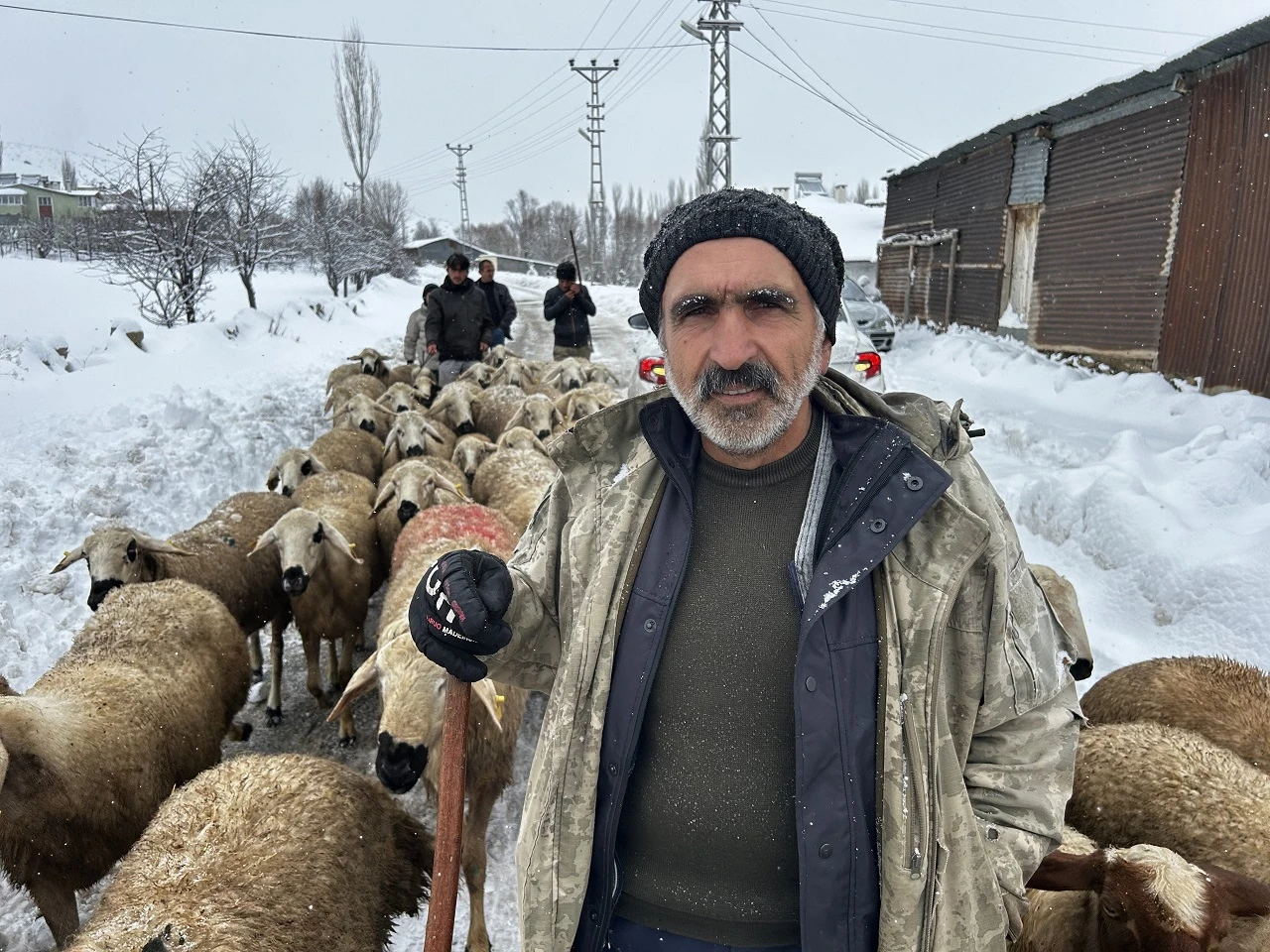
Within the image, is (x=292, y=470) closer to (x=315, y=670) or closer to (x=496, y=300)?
(x=315, y=670)

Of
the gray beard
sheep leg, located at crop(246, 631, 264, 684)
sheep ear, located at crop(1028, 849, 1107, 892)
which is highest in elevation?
the gray beard

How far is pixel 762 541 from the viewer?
1.64 meters

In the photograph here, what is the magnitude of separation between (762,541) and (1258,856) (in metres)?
2.27

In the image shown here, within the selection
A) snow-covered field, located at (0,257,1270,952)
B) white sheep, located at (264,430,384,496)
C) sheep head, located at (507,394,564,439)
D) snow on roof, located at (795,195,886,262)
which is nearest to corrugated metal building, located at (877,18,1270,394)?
snow-covered field, located at (0,257,1270,952)

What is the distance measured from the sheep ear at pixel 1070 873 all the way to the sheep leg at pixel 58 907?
11.6 ft

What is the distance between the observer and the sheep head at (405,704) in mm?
2764

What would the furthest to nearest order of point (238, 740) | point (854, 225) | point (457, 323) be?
1. point (854, 225)
2. point (457, 323)
3. point (238, 740)

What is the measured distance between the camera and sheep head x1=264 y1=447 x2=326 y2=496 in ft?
22.2

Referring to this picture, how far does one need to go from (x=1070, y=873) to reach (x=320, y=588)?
14.7 ft

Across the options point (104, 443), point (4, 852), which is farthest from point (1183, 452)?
point (104, 443)

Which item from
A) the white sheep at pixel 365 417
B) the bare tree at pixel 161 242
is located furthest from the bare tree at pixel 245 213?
the white sheep at pixel 365 417

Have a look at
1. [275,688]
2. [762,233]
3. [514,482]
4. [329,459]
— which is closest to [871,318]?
[514,482]

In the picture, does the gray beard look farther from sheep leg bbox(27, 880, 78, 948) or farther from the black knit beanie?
sheep leg bbox(27, 880, 78, 948)

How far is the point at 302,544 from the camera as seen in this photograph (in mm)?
4848
